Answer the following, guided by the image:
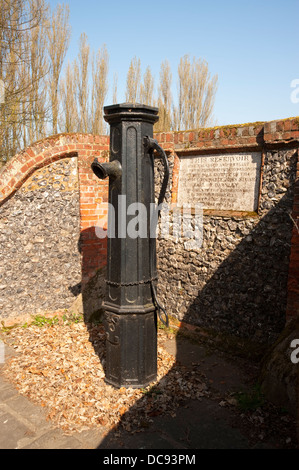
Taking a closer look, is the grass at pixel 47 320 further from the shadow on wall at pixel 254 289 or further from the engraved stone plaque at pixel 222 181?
the engraved stone plaque at pixel 222 181

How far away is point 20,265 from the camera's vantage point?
5258 mm

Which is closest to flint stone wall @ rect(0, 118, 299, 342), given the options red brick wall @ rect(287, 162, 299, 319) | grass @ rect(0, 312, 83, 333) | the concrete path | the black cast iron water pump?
red brick wall @ rect(287, 162, 299, 319)

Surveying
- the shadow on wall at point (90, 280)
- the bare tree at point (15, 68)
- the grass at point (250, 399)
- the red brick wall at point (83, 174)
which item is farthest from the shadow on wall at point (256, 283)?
the bare tree at point (15, 68)

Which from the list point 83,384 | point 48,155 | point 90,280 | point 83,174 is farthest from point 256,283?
point 48,155

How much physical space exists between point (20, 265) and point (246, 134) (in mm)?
3752

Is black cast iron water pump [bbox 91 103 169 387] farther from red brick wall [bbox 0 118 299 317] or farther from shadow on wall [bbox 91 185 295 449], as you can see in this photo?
red brick wall [bbox 0 118 299 317]

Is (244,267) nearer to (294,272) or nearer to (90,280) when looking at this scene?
(294,272)

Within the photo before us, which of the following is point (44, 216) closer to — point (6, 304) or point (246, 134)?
point (6, 304)

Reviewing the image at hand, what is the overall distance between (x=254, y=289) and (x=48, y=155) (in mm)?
3575

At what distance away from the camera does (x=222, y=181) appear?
191 inches

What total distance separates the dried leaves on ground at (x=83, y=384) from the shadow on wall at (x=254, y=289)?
0.12 m

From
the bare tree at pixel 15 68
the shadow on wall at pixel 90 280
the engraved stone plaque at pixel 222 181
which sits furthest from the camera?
the bare tree at pixel 15 68

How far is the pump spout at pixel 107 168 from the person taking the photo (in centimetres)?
336

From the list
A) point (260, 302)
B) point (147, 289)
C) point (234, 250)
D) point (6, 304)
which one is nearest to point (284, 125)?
point (234, 250)
